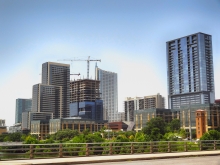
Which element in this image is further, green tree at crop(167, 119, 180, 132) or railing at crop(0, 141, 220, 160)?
green tree at crop(167, 119, 180, 132)

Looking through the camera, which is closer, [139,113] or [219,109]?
[219,109]

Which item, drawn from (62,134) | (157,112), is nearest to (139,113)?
(157,112)

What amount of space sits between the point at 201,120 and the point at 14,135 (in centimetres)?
10381

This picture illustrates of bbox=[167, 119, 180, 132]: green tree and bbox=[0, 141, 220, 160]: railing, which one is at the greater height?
bbox=[0, 141, 220, 160]: railing

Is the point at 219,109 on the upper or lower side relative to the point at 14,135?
upper

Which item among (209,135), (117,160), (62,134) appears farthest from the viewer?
(62,134)

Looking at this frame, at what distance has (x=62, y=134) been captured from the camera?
160 m

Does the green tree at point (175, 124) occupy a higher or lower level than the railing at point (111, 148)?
lower

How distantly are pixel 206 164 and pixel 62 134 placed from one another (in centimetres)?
14606

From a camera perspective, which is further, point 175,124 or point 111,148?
point 175,124

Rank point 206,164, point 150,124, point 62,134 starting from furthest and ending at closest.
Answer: point 62,134 < point 150,124 < point 206,164

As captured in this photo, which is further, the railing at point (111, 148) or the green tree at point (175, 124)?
the green tree at point (175, 124)

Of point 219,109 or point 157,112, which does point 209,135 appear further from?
point 157,112

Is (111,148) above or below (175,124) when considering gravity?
above
